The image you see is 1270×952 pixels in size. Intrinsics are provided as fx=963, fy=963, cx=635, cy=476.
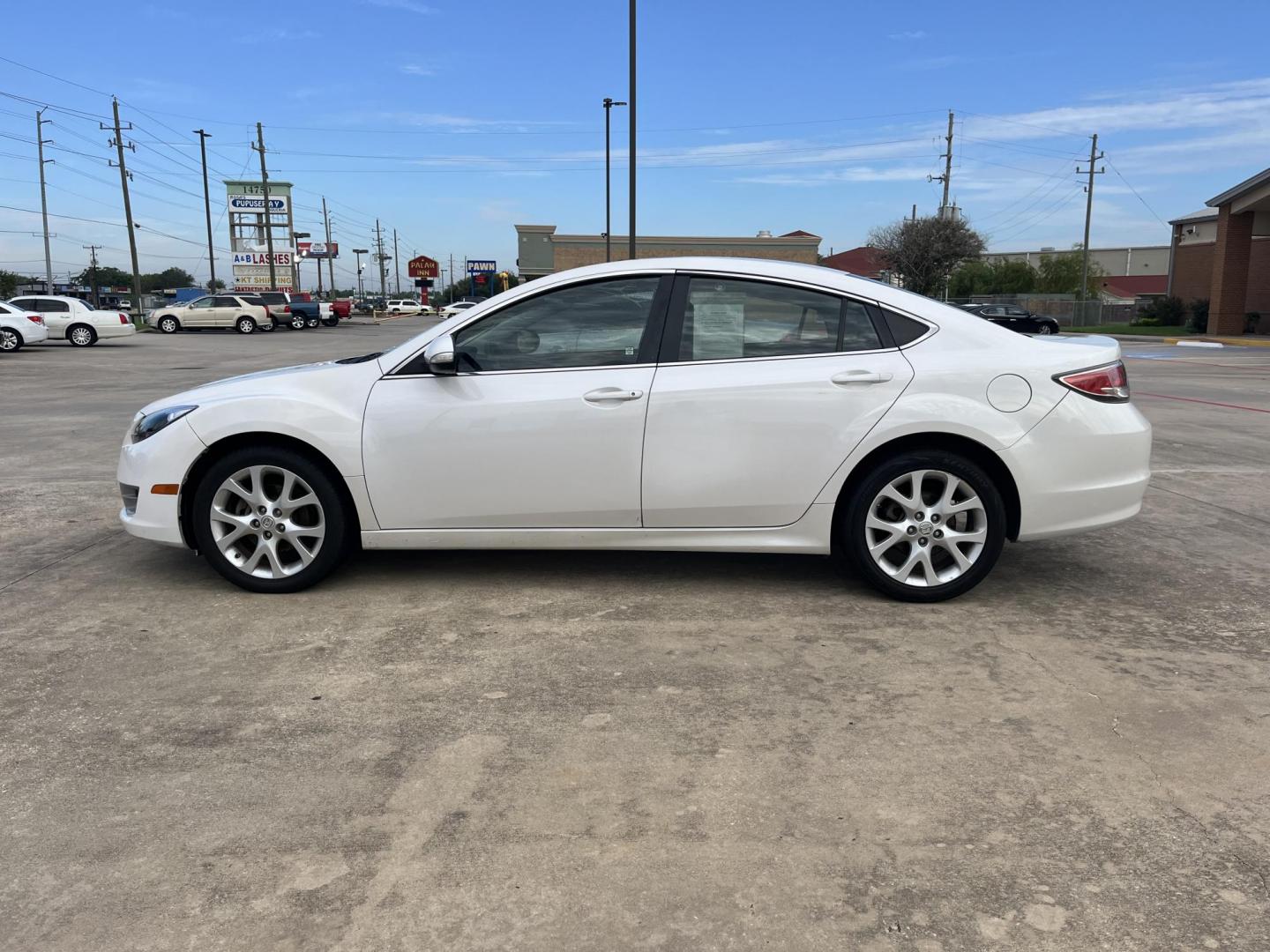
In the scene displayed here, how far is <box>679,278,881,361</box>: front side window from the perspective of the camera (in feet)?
15.2

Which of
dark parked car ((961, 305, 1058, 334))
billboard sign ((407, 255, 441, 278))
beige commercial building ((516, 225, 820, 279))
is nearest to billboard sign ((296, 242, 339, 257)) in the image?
billboard sign ((407, 255, 441, 278))

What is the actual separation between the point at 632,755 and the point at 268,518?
247cm

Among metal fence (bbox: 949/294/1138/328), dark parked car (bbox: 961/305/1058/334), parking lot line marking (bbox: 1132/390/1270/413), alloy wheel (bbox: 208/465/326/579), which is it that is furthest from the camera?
metal fence (bbox: 949/294/1138/328)

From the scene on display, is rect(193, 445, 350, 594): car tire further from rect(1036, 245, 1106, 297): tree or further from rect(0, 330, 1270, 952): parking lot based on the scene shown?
rect(1036, 245, 1106, 297): tree

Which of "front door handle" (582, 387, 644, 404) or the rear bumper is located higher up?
"front door handle" (582, 387, 644, 404)

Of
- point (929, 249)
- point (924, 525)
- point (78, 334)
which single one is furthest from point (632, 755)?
point (929, 249)

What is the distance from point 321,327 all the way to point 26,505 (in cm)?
4862

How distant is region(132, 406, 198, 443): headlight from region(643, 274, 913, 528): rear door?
233 centimetres

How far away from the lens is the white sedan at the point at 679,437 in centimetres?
450

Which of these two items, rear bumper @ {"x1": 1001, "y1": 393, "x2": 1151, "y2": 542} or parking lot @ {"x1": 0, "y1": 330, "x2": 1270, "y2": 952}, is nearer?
parking lot @ {"x1": 0, "y1": 330, "x2": 1270, "y2": 952}

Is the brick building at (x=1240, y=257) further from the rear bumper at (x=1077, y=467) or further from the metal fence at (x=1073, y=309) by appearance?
the rear bumper at (x=1077, y=467)

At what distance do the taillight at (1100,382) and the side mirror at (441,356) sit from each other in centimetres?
283

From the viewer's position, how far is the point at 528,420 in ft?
14.9

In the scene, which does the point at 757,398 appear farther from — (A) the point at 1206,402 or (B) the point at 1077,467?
(A) the point at 1206,402
